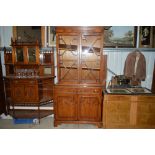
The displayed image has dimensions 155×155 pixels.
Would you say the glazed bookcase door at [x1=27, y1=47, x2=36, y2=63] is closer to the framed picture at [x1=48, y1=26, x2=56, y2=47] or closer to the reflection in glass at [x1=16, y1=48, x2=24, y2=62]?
the reflection in glass at [x1=16, y1=48, x2=24, y2=62]

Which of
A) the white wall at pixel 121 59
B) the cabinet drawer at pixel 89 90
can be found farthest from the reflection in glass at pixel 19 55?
the white wall at pixel 121 59

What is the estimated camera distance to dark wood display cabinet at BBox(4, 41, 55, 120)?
304cm

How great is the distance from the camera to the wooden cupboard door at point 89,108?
2.80 m

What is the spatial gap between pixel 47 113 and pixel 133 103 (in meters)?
2.01

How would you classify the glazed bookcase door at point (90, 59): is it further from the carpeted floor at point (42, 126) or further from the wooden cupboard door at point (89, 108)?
the carpeted floor at point (42, 126)

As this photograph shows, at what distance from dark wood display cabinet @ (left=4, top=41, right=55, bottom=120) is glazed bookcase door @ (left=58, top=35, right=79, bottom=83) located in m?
0.50

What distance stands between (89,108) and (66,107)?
0.48m

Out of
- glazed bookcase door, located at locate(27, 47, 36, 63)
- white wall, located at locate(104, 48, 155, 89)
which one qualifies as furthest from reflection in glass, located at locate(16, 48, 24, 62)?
white wall, located at locate(104, 48, 155, 89)

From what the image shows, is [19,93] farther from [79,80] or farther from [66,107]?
[79,80]

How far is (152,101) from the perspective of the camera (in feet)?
8.59

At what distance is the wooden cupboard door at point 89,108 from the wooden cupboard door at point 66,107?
123mm

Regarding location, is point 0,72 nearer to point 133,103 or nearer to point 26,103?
point 26,103
